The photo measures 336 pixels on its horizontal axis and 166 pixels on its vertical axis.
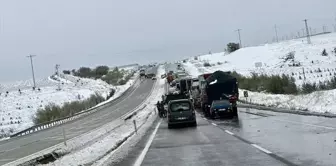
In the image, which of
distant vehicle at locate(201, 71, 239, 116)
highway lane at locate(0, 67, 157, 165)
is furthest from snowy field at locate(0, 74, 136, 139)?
distant vehicle at locate(201, 71, 239, 116)

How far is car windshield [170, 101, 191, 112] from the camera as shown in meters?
Answer: 30.8

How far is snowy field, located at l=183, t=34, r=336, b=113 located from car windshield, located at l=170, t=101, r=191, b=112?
7.91 meters

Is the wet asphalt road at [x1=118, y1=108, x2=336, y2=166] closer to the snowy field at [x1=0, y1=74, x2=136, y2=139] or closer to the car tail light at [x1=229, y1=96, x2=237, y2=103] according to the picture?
the car tail light at [x1=229, y1=96, x2=237, y2=103]

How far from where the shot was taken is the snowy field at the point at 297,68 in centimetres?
3312

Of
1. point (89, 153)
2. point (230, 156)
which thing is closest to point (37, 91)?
point (89, 153)

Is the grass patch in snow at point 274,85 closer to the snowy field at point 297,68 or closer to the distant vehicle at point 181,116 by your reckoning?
the snowy field at point 297,68

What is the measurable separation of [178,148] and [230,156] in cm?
396

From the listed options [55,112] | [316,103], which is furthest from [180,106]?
[55,112]

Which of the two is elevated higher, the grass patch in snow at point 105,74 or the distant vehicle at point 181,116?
the grass patch in snow at point 105,74

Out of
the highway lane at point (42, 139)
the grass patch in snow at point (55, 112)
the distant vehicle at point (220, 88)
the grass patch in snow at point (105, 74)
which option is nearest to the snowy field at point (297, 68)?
the distant vehicle at point (220, 88)

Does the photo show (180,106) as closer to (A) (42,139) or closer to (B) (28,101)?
(A) (42,139)

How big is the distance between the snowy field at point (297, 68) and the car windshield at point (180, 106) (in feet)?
25.9

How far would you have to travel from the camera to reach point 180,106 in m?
31.2

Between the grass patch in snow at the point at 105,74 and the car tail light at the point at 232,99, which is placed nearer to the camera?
the car tail light at the point at 232,99
